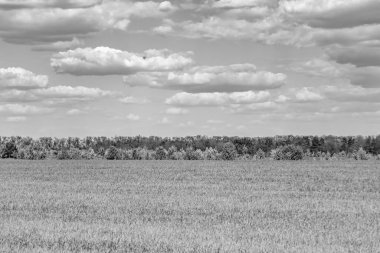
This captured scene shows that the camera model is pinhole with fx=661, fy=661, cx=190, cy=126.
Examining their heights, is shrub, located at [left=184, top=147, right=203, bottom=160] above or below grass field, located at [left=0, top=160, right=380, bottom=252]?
above

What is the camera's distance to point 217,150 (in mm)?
75312

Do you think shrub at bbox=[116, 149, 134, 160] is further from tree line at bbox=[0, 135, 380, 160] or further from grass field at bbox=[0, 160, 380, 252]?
grass field at bbox=[0, 160, 380, 252]

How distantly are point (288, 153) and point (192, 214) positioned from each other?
47.7 m

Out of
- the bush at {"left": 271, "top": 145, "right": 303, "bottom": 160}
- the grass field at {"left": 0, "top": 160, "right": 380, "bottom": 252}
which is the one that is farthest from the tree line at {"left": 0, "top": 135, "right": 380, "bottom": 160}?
the grass field at {"left": 0, "top": 160, "right": 380, "bottom": 252}

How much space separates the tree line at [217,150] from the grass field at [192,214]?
3327 centimetres

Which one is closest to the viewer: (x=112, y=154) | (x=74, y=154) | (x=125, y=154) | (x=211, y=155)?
(x=112, y=154)

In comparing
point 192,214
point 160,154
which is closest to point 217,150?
point 160,154

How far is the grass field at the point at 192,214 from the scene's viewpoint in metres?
14.3

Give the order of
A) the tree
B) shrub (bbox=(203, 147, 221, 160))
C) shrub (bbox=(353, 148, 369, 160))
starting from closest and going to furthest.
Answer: shrub (bbox=(353, 148, 369, 160))
shrub (bbox=(203, 147, 221, 160))
the tree

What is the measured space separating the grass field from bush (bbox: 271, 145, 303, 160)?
1118 inches

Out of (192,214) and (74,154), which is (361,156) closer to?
(74,154)

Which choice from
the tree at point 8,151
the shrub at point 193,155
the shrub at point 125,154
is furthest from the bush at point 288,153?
the tree at point 8,151

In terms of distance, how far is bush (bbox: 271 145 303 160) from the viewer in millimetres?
67375

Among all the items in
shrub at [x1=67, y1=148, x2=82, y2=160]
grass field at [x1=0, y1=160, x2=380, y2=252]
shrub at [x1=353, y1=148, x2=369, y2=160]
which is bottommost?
grass field at [x1=0, y1=160, x2=380, y2=252]
